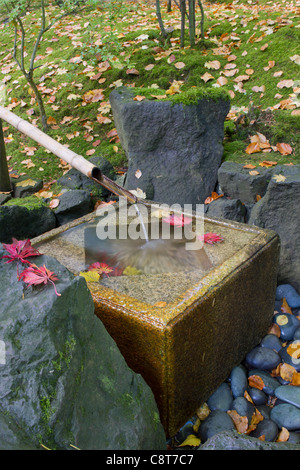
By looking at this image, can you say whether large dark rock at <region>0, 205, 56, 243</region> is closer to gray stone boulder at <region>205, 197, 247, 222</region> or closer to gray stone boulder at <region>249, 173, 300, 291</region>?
gray stone boulder at <region>205, 197, 247, 222</region>

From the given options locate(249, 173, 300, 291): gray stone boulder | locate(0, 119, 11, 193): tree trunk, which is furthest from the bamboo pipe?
locate(0, 119, 11, 193): tree trunk

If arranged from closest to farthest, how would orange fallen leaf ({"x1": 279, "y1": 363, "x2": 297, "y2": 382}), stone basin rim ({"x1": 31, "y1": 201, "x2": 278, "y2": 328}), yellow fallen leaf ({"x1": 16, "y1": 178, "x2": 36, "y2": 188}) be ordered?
stone basin rim ({"x1": 31, "y1": 201, "x2": 278, "y2": 328}) < orange fallen leaf ({"x1": 279, "y1": 363, "x2": 297, "y2": 382}) < yellow fallen leaf ({"x1": 16, "y1": 178, "x2": 36, "y2": 188})

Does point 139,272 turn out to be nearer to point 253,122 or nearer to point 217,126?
point 217,126

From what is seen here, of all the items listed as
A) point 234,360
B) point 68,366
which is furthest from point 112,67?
point 68,366

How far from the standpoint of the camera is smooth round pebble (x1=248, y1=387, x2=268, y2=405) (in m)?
2.25

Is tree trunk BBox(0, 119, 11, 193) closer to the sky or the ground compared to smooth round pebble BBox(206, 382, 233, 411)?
closer to the sky

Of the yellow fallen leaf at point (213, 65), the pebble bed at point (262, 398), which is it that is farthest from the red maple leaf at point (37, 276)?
the yellow fallen leaf at point (213, 65)

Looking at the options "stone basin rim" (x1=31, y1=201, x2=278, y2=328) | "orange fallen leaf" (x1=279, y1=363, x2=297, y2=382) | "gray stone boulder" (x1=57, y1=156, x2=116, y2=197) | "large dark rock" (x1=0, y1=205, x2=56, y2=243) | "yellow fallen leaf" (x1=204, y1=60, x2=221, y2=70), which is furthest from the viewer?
"yellow fallen leaf" (x1=204, y1=60, x2=221, y2=70)

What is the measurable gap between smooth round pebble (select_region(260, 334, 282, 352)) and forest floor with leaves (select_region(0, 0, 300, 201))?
5.16 feet

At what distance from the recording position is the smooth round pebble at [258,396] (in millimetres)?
2252

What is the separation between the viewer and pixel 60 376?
4.39 feet

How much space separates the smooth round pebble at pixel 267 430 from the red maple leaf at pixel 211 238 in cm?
98

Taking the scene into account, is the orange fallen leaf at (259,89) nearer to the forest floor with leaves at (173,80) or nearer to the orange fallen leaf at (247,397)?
the forest floor with leaves at (173,80)

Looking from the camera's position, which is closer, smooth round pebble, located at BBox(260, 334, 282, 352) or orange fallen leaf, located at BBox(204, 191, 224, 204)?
smooth round pebble, located at BBox(260, 334, 282, 352)
